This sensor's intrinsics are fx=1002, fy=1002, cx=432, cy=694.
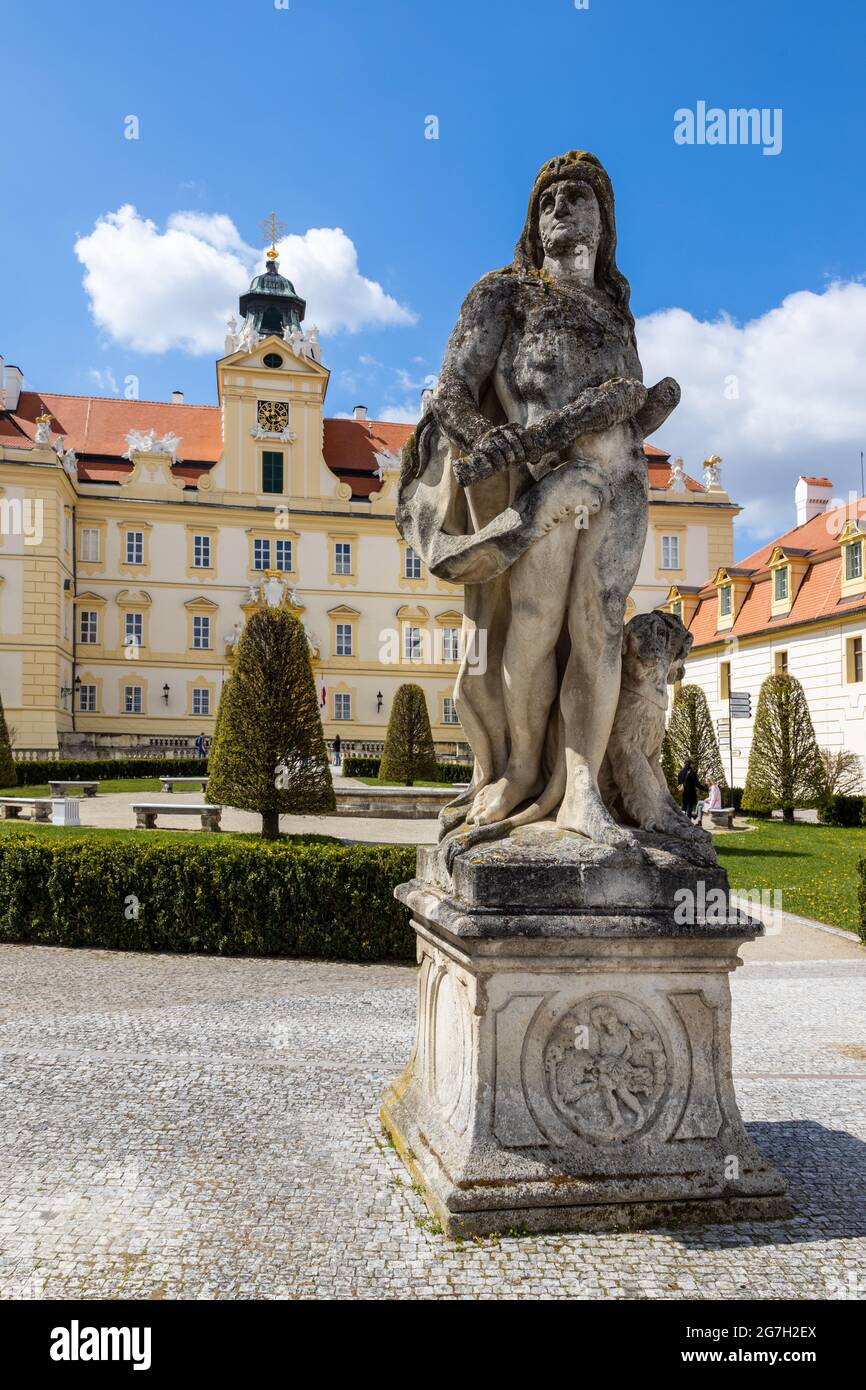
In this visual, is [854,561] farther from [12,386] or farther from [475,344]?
[12,386]

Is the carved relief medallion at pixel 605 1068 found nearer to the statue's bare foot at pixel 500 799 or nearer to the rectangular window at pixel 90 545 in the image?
the statue's bare foot at pixel 500 799

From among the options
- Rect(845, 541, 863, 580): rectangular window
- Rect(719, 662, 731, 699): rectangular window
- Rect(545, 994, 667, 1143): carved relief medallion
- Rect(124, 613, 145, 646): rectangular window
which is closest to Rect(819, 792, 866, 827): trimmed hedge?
Rect(845, 541, 863, 580): rectangular window

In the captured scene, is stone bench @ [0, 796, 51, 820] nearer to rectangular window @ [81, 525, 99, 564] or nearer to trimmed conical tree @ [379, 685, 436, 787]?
trimmed conical tree @ [379, 685, 436, 787]

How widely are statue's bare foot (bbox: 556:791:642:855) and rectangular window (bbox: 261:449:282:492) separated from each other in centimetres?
4259

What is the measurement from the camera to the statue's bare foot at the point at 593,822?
335 centimetres

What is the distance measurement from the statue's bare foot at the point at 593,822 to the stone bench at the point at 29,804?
55.1ft

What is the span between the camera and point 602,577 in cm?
354

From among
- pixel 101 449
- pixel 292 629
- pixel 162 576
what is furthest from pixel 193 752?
pixel 292 629

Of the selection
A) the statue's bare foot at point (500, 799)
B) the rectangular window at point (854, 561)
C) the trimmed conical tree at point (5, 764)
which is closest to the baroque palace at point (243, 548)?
the trimmed conical tree at point (5, 764)

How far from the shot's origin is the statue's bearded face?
373cm

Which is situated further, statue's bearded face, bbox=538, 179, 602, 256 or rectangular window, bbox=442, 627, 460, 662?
rectangular window, bbox=442, 627, 460, 662

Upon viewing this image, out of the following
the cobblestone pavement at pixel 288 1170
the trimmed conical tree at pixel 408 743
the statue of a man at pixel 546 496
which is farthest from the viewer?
the trimmed conical tree at pixel 408 743
